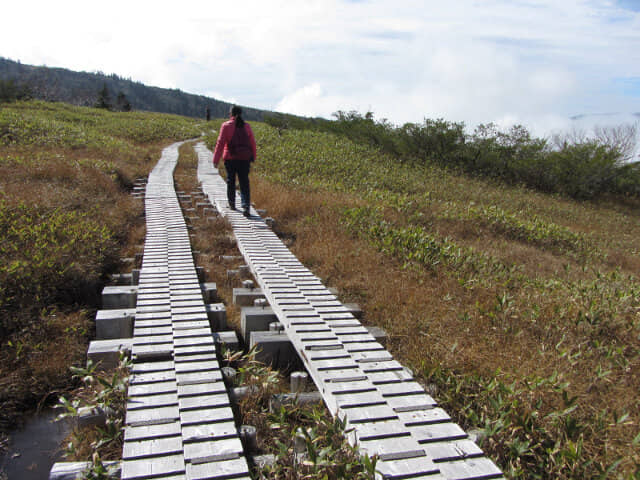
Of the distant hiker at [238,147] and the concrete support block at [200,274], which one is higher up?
the distant hiker at [238,147]

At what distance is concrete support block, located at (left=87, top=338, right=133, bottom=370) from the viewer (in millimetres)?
3777

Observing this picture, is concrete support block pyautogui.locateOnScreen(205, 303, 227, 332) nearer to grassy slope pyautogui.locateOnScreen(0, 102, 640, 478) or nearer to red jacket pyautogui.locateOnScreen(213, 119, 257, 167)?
grassy slope pyautogui.locateOnScreen(0, 102, 640, 478)

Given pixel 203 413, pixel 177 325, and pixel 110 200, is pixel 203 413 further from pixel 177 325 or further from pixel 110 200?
pixel 110 200

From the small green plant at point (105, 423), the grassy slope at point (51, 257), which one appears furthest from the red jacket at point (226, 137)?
the small green plant at point (105, 423)

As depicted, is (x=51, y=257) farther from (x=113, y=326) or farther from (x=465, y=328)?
(x=465, y=328)

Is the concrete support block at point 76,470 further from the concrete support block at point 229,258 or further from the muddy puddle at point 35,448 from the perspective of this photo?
the concrete support block at point 229,258

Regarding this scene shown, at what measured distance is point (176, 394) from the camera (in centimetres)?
308

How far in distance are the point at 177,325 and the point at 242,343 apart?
2.75 ft

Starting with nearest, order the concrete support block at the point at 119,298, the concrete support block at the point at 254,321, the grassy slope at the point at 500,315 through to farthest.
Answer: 1. the grassy slope at the point at 500,315
2. the concrete support block at the point at 254,321
3. the concrete support block at the point at 119,298

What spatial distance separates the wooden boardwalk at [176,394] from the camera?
8.21 ft

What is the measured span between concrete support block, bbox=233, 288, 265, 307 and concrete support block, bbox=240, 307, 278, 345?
504 millimetres

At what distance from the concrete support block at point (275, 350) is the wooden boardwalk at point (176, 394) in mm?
484

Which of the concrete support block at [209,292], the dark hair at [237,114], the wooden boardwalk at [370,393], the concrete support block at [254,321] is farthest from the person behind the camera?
the dark hair at [237,114]

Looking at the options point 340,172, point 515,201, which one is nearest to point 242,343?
point 340,172
